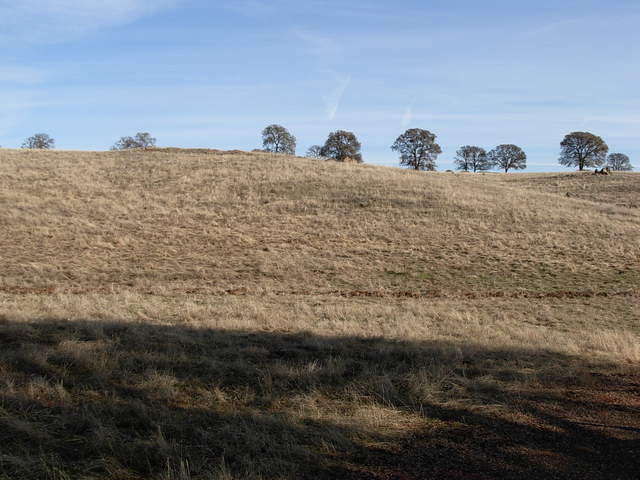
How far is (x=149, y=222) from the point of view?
30359mm

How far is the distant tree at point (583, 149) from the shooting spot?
91500 mm

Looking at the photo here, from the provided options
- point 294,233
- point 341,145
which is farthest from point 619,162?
point 294,233

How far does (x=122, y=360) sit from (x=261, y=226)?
74.9 ft

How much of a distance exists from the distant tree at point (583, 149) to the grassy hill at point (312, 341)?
6635cm

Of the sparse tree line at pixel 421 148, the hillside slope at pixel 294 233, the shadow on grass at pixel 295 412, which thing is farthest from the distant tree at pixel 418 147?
the shadow on grass at pixel 295 412

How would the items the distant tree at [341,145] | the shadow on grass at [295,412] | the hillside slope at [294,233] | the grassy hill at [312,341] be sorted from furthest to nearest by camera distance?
the distant tree at [341,145]
the hillside slope at [294,233]
the grassy hill at [312,341]
the shadow on grass at [295,412]

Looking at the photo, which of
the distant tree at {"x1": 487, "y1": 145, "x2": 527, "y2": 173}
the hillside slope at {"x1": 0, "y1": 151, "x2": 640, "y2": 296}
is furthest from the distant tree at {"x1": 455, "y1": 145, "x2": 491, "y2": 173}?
the hillside slope at {"x1": 0, "y1": 151, "x2": 640, "y2": 296}

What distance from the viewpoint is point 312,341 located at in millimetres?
10156

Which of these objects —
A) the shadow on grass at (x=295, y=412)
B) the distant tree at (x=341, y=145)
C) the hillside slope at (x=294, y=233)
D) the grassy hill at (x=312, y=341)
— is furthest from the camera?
the distant tree at (x=341, y=145)

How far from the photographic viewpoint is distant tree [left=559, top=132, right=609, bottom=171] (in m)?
91.5

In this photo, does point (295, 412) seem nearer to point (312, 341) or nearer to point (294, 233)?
point (312, 341)

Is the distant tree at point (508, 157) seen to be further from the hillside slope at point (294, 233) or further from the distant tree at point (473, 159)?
the hillside slope at point (294, 233)

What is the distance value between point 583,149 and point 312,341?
320 ft

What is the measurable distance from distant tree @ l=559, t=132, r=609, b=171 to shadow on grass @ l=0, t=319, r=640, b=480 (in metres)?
95.2
